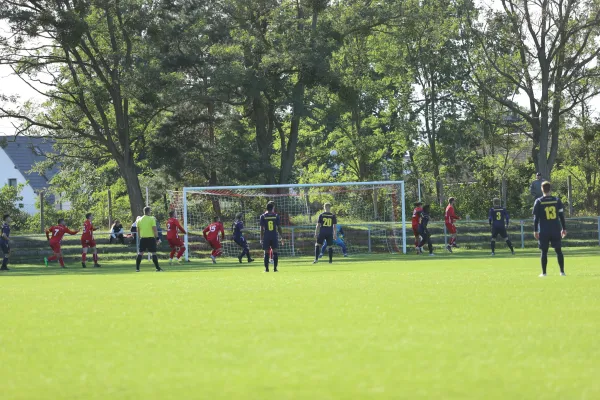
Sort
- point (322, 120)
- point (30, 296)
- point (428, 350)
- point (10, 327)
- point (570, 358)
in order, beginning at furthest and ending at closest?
point (322, 120), point (30, 296), point (10, 327), point (428, 350), point (570, 358)

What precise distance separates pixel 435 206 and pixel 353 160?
922cm

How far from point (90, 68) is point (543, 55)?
20.3 m

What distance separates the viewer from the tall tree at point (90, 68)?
36250 mm

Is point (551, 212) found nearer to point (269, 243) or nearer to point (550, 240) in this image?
point (550, 240)

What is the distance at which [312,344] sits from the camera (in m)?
8.81

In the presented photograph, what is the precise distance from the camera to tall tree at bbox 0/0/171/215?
36250 mm

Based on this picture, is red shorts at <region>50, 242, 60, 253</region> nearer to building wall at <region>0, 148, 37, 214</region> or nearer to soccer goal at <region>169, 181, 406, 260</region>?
soccer goal at <region>169, 181, 406, 260</region>

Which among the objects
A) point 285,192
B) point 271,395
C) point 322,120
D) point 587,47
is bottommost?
point 271,395

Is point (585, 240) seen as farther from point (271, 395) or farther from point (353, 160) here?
point (271, 395)

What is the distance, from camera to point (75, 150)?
44844 millimetres

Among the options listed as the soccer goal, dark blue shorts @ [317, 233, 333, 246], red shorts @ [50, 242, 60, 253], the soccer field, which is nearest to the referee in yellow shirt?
dark blue shorts @ [317, 233, 333, 246]

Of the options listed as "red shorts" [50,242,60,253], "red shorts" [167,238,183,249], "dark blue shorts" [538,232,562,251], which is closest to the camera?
"dark blue shorts" [538,232,562,251]

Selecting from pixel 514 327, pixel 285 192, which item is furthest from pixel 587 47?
pixel 514 327

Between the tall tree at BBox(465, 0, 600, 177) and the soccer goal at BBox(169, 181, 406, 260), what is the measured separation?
6.91m
